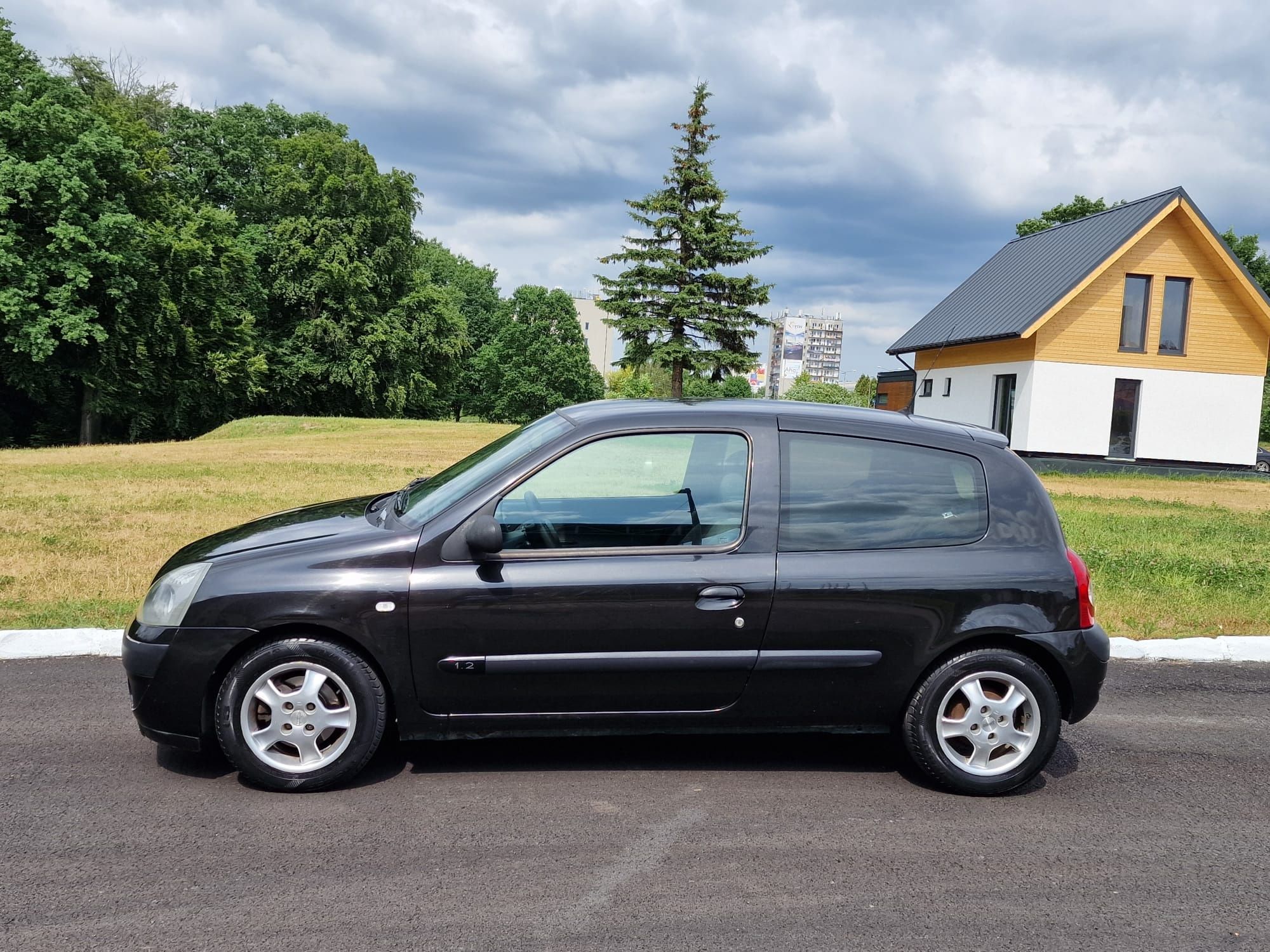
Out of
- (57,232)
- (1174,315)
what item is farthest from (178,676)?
(57,232)

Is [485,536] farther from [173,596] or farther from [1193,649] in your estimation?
[1193,649]

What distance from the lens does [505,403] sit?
75.6m

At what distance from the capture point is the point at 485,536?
12.8ft

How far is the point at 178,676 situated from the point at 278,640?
1.41 feet

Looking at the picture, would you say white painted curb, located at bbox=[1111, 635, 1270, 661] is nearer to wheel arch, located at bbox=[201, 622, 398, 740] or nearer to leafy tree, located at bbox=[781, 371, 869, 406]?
wheel arch, located at bbox=[201, 622, 398, 740]

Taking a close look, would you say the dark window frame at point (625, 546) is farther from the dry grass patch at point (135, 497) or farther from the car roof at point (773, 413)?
the dry grass patch at point (135, 497)

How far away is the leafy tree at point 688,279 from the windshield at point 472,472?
39772mm

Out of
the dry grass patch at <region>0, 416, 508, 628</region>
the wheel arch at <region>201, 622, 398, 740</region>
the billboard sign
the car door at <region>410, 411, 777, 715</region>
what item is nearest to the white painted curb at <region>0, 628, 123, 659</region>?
the dry grass patch at <region>0, 416, 508, 628</region>

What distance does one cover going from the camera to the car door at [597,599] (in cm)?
399

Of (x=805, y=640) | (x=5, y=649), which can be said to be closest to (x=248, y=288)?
(x=5, y=649)

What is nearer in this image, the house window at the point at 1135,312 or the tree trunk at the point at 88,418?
the house window at the point at 1135,312

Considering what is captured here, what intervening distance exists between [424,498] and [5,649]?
11.2 ft

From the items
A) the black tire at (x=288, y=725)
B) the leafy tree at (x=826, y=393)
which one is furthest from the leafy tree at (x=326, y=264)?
the leafy tree at (x=826, y=393)

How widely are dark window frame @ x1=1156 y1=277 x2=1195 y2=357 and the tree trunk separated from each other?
3893 cm
